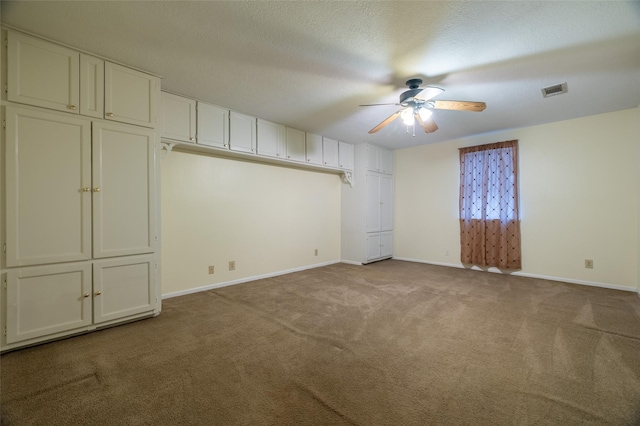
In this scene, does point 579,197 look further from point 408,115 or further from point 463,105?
point 408,115

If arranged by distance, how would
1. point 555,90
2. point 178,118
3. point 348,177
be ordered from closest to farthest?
point 555,90 < point 178,118 < point 348,177

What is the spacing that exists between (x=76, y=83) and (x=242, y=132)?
1790 mm

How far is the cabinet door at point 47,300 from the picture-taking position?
2.06 metres

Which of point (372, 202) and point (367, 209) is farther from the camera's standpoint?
point (372, 202)

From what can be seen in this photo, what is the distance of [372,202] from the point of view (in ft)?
18.2

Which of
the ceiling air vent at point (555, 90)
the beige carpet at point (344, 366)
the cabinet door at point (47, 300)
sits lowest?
the beige carpet at point (344, 366)

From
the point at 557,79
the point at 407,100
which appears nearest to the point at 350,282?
the point at 407,100

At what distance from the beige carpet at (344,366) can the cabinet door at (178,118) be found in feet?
6.63

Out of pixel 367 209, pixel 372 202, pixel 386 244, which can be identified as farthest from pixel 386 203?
pixel 386 244

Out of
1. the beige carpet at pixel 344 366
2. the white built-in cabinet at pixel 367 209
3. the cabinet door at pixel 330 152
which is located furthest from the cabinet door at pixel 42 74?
the white built-in cabinet at pixel 367 209

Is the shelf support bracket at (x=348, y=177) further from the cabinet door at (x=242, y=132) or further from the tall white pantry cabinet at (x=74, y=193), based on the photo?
the tall white pantry cabinet at (x=74, y=193)

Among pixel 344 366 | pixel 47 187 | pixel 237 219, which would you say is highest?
pixel 47 187

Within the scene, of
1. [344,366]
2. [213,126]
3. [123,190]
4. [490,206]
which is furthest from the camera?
[490,206]

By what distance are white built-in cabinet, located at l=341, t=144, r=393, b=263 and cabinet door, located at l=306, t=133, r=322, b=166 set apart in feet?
3.35
